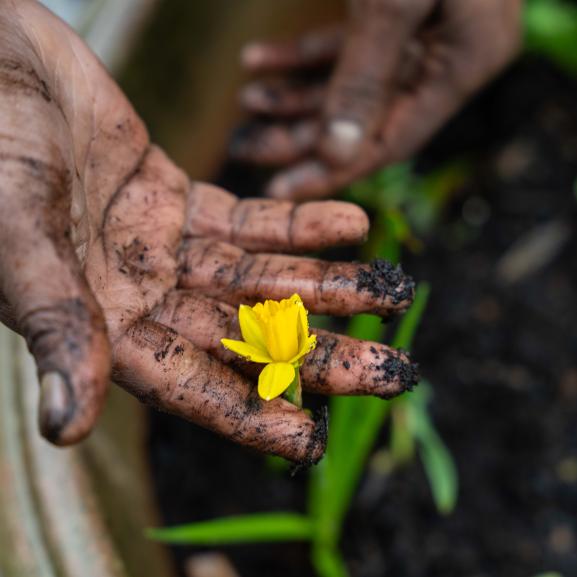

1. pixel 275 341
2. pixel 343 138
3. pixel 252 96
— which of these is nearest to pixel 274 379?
pixel 275 341

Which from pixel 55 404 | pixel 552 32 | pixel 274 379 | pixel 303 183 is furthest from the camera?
A: pixel 552 32

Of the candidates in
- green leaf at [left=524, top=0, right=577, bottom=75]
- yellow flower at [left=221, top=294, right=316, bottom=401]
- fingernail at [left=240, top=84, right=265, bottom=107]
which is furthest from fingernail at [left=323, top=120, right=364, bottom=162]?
yellow flower at [left=221, top=294, right=316, bottom=401]

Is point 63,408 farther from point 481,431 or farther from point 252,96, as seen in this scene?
point 252,96

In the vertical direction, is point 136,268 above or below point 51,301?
below

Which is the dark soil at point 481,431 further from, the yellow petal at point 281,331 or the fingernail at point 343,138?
the yellow petal at point 281,331

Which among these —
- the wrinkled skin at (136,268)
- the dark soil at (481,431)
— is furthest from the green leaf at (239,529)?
the wrinkled skin at (136,268)

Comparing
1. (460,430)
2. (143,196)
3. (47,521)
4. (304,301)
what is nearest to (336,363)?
(304,301)

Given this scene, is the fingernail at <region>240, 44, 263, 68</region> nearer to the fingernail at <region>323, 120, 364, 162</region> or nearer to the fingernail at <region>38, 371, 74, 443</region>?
the fingernail at <region>323, 120, 364, 162</region>
